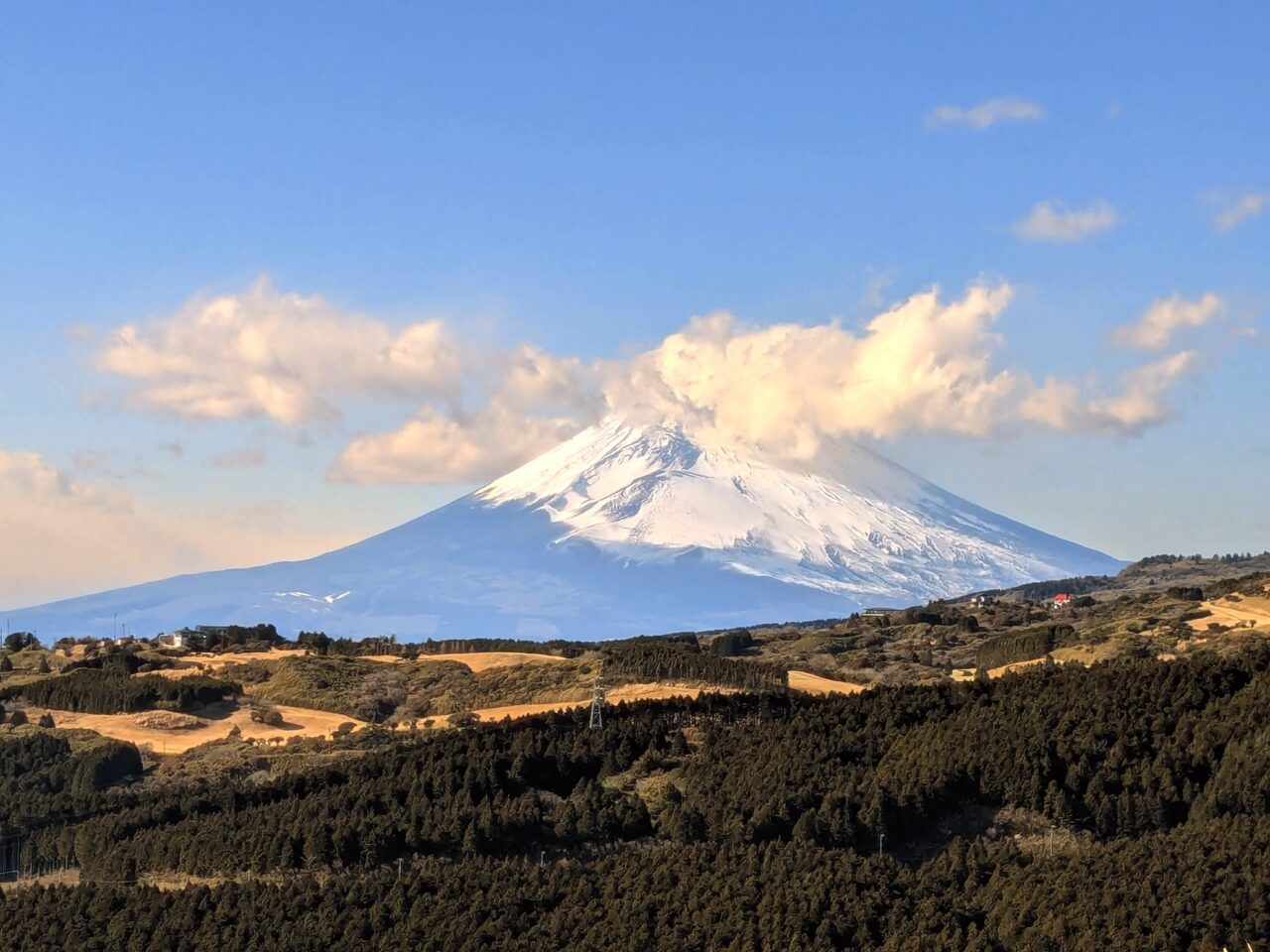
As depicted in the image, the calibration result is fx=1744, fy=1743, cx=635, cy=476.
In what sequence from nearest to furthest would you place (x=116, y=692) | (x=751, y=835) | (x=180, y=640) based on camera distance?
(x=751, y=835), (x=116, y=692), (x=180, y=640)

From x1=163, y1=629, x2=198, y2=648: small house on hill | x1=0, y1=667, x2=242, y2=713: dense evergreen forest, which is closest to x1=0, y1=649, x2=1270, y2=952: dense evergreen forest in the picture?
x1=0, y1=667, x2=242, y2=713: dense evergreen forest

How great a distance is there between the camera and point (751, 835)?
47219 mm

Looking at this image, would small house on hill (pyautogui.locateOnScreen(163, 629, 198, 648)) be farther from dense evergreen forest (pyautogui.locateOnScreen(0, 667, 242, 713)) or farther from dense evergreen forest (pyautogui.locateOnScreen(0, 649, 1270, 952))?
dense evergreen forest (pyautogui.locateOnScreen(0, 649, 1270, 952))

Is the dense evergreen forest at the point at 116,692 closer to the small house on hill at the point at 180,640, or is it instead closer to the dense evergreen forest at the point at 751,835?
the dense evergreen forest at the point at 751,835

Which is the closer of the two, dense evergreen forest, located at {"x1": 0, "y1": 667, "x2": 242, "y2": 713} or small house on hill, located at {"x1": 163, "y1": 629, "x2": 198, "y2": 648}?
dense evergreen forest, located at {"x1": 0, "y1": 667, "x2": 242, "y2": 713}

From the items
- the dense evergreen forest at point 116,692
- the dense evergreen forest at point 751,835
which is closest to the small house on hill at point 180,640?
the dense evergreen forest at point 116,692

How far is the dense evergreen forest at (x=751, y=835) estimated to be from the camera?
3900cm

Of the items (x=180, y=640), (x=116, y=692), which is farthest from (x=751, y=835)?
(x=180, y=640)

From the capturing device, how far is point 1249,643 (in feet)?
228

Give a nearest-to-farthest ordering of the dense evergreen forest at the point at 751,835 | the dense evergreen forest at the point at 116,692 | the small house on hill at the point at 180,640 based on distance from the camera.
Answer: the dense evergreen forest at the point at 751,835 < the dense evergreen forest at the point at 116,692 < the small house on hill at the point at 180,640

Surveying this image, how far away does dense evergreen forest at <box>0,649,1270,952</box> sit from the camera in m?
39.0

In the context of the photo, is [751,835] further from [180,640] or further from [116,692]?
[180,640]

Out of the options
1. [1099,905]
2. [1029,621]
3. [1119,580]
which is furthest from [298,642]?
[1119,580]

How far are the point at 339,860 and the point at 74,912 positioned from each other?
281 inches
